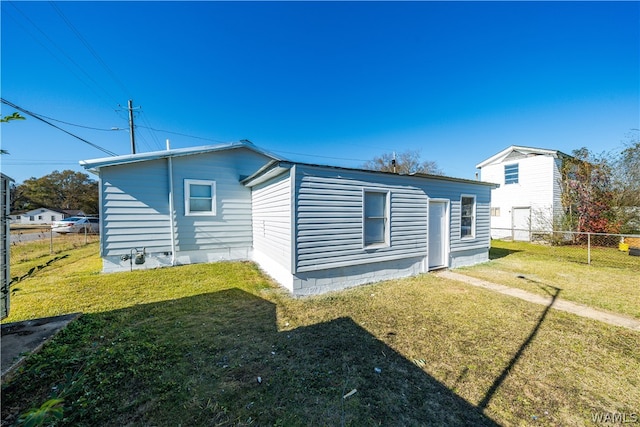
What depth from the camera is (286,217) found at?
216 inches

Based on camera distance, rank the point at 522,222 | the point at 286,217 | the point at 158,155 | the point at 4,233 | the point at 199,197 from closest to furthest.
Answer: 1. the point at 4,233
2. the point at 286,217
3. the point at 158,155
4. the point at 199,197
5. the point at 522,222

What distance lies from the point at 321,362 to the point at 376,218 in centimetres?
404

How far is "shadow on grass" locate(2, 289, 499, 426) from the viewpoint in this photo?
2.14 m

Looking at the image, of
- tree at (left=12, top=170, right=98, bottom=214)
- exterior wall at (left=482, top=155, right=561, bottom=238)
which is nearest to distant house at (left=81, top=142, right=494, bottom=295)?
exterior wall at (left=482, top=155, right=561, bottom=238)

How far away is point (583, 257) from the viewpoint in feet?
31.9

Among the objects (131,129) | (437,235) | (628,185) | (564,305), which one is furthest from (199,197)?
(628,185)

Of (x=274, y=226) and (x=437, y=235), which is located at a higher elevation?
(x=274, y=226)

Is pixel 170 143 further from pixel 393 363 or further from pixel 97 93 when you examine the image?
pixel 393 363

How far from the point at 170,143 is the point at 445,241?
409 inches

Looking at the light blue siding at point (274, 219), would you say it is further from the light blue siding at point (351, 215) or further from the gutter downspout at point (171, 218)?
the gutter downspout at point (171, 218)

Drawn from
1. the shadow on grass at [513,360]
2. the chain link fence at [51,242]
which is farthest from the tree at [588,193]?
the chain link fence at [51,242]

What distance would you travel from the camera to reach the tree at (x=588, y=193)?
518 inches

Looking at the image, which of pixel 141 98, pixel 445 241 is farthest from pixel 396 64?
pixel 141 98

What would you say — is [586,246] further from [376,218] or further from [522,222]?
[376,218]
